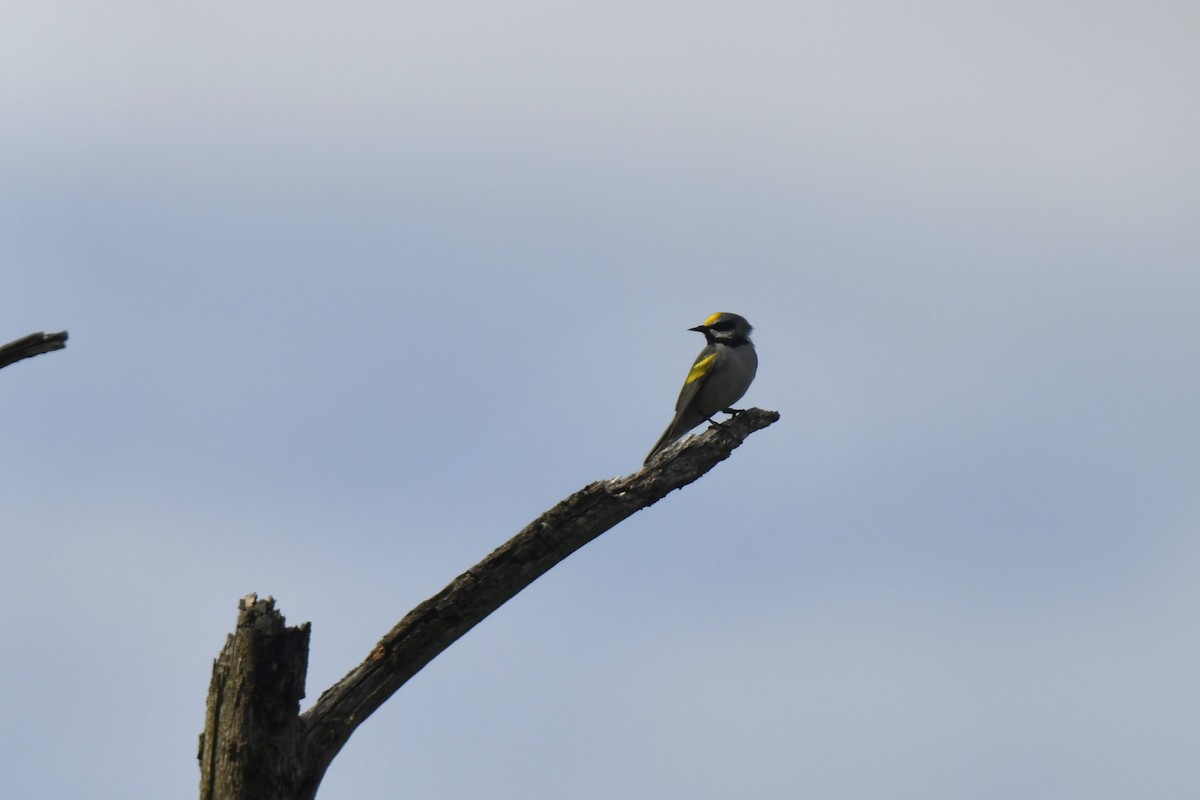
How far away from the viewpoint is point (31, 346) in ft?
25.2

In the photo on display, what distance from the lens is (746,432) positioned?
1281 centimetres

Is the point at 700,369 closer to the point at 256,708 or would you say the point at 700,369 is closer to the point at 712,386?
the point at 712,386

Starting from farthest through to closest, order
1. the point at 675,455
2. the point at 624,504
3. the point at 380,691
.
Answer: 1. the point at 675,455
2. the point at 624,504
3. the point at 380,691

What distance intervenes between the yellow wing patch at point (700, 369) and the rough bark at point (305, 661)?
777 cm

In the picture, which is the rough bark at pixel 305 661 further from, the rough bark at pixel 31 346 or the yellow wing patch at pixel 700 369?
the yellow wing patch at pixel 700 369

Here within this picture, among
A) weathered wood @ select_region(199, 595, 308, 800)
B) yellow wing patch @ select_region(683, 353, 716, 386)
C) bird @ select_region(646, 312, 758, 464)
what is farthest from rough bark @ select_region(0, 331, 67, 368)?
yellow wing patch @ select_region(683, 353, 716, 386)

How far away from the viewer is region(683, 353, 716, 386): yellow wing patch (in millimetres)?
18188

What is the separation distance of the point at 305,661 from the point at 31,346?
9.22 feet

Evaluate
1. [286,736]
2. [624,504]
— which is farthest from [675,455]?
[286,736]

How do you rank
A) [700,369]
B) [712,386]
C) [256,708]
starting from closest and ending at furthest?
[256,708] < [712,386] < [700,369]

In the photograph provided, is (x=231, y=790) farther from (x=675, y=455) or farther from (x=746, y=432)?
(x=746, y=432)

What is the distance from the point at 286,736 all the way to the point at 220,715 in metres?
0.48

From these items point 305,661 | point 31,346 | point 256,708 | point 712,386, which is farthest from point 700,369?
point 31,346

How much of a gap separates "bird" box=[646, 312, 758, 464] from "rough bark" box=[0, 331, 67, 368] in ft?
35.3
